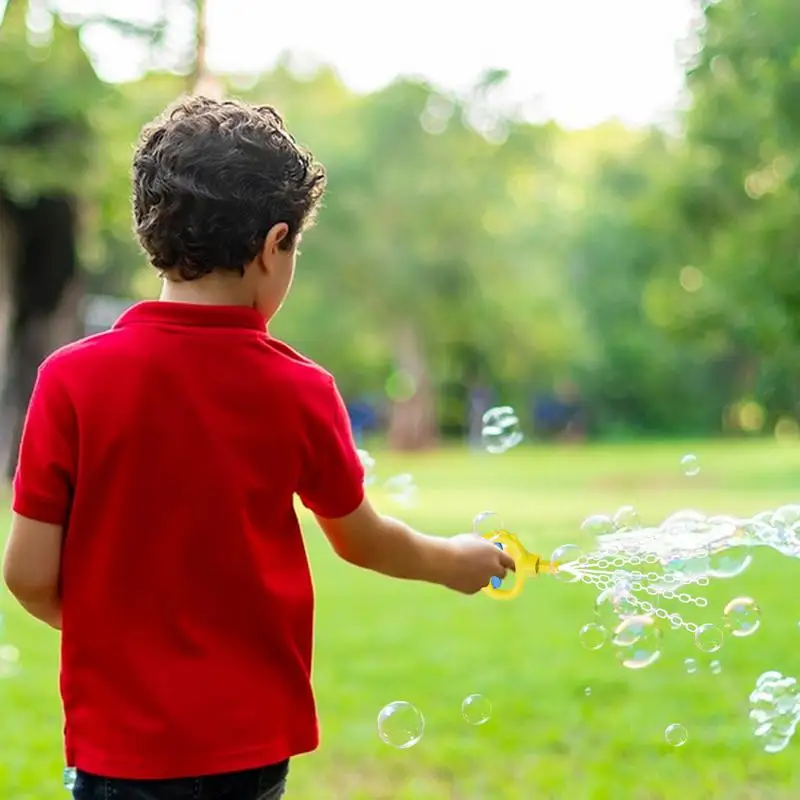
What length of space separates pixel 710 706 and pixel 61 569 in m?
3.01

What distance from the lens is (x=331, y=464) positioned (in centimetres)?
171

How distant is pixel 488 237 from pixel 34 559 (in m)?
20.4

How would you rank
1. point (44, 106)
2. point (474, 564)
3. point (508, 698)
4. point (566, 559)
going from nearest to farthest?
point (474, 564) → point (566, 559) → point (508, 698) → point (44, 106)

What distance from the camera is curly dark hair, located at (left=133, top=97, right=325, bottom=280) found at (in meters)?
1.66

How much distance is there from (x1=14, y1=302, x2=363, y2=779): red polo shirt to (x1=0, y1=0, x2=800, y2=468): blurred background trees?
683cm

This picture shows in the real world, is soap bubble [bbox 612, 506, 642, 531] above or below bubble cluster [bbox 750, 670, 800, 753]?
above

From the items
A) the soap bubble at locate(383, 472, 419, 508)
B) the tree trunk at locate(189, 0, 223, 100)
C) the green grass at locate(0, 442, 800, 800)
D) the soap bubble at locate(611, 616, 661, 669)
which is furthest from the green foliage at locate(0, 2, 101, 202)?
the soap bubble at locate(611, 616, 661, 669)

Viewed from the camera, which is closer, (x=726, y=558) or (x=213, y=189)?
(x=213, y=189)

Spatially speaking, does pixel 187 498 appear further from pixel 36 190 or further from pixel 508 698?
pixel 36 190

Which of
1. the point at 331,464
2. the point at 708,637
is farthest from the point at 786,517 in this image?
the point at 331,464

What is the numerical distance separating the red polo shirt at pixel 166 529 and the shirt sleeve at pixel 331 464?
0.03 metres

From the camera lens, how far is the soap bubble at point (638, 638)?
2.51 m

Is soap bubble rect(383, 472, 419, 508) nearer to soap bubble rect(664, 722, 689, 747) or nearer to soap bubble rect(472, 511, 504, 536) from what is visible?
soap bubble rect(472, 511, 504, 536)

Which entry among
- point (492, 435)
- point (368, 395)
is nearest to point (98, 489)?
point (492, 435)
